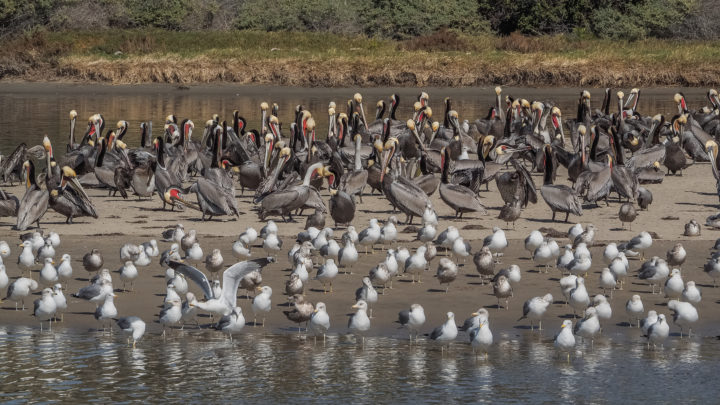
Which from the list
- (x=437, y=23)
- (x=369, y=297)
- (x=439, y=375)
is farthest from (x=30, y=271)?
(x=437, y=23)

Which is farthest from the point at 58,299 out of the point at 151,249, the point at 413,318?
the point at 413,318

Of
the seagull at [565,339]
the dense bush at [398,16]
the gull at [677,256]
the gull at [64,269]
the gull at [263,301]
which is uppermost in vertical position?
the dense bush at [398,16]

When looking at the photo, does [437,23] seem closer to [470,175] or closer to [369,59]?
[369,59]

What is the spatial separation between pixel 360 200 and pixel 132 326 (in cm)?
999

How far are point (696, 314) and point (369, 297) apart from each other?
3.78 metres

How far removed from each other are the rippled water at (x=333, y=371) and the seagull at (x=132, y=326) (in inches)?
7.4

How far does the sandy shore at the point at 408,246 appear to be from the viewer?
1432 centimetres

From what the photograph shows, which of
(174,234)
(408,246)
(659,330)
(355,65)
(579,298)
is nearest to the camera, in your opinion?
(659,330)

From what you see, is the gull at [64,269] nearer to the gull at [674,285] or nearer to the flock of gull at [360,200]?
the flock of gull at [360,200]

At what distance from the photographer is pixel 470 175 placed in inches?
883

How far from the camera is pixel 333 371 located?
12.4 metres

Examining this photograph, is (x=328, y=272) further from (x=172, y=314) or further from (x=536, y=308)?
(x=536, y=308)

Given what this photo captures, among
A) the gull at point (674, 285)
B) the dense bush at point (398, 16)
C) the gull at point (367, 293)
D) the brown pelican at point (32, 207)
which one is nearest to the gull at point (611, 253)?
the gull at point (674, 285)

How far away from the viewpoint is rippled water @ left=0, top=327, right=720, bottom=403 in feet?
37.8
